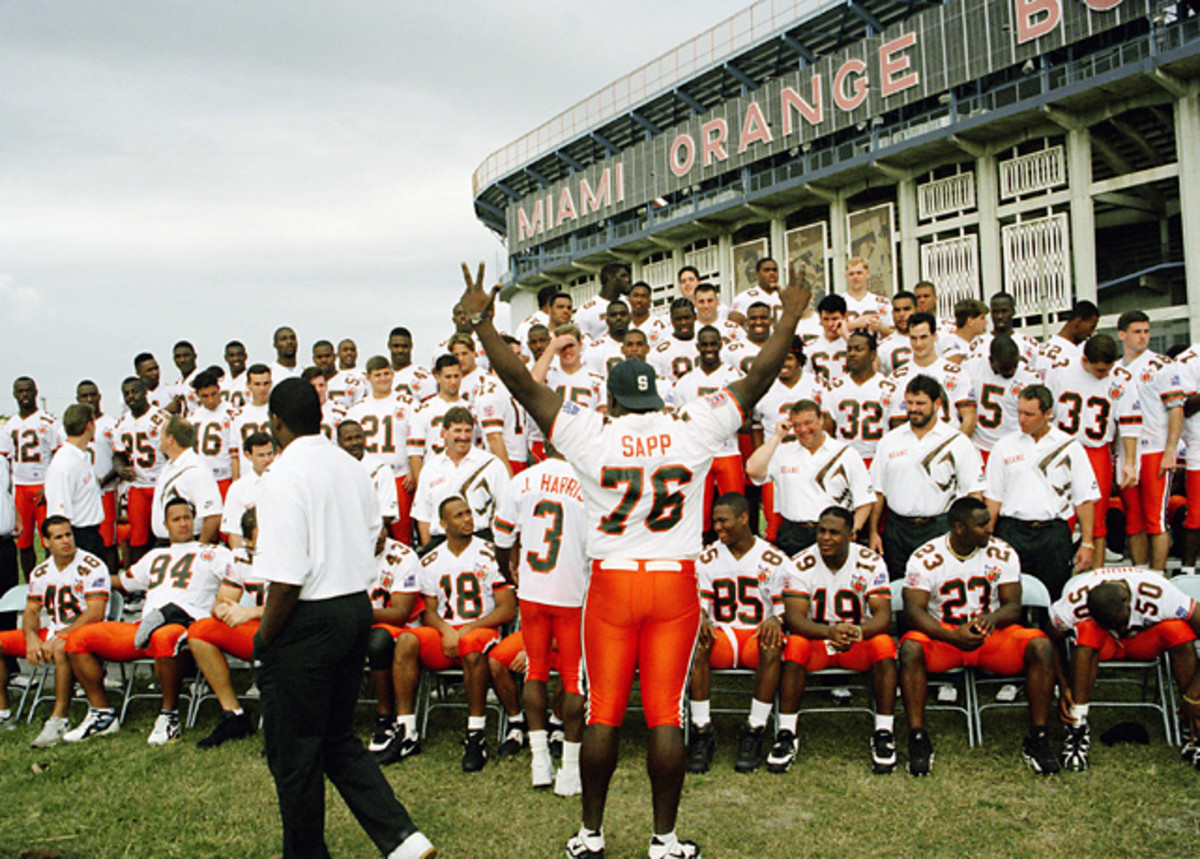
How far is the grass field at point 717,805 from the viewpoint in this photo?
501 centimetres

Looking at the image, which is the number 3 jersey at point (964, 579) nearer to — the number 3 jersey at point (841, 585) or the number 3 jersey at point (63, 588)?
the number 3 jersey at point (841, 585)

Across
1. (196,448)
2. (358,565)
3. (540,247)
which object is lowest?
(358,565)

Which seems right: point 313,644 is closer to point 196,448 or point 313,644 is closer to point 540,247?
point 196,448

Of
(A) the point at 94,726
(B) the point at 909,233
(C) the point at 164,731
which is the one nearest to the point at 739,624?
(C) the point at 164,731

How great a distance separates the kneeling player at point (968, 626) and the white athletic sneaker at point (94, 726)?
5.85 meters

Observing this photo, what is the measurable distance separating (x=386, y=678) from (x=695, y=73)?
29969mm

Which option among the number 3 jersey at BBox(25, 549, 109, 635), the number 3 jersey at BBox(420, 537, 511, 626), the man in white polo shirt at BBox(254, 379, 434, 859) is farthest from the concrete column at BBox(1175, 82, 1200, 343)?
the man in white polo shirt at BBox(254, 379, 434, 859)

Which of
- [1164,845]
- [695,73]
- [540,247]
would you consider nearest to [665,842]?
[1164,845]

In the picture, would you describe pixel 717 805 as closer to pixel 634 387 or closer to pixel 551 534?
pixel 551 534

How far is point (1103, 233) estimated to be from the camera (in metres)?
25.9

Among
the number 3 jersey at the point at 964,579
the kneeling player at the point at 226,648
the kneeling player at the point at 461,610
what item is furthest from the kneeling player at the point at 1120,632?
the kneeling player at the point at 226,648

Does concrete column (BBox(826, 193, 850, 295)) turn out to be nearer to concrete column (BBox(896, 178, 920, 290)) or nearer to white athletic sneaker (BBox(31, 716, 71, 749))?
concrete column (BBox(896, 178, 920, 290))

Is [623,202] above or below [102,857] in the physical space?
above

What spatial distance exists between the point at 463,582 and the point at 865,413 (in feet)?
13.3
